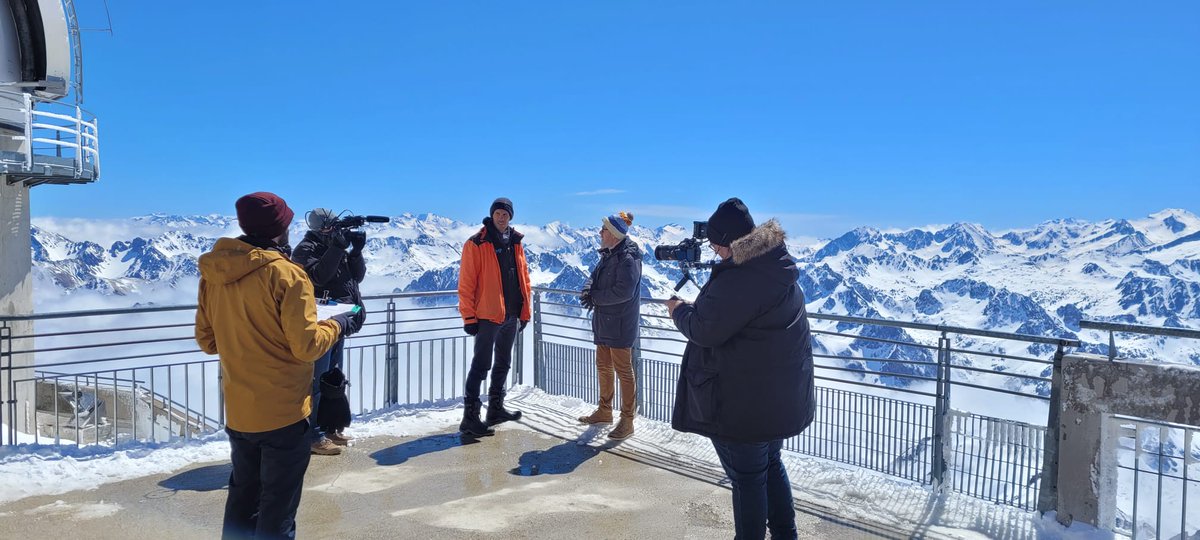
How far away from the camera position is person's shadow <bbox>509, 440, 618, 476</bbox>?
4.95 meters

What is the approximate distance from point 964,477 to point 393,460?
3.73 m

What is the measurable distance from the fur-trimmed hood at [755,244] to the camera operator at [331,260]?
264 cm

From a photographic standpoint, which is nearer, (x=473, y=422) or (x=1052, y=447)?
(x=1052, y=447)

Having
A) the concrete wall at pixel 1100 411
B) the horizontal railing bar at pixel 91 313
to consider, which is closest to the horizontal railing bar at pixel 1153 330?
the concrete wall at pixel 1100 411

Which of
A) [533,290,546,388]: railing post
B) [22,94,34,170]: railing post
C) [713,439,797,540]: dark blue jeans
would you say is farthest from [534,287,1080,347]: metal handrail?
[22,94,34,170]: railing post

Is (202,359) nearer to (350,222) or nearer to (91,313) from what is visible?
(91,313)

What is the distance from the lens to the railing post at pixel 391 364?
646cm

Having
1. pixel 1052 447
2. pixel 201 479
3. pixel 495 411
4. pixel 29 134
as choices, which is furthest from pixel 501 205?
pixel 29 134

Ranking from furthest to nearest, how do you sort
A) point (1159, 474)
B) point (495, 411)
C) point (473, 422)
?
1. point (495, 411)
2. point (473, 422)
3. point (1159, 474)

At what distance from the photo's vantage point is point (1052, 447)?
3.91m

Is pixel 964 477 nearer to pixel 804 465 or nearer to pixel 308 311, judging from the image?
pixel 804 465

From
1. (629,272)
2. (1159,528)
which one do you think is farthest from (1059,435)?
(629,272)

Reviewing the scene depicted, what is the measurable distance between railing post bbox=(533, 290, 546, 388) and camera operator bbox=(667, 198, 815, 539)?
4.21 metres

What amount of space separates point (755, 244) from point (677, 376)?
3276mm
